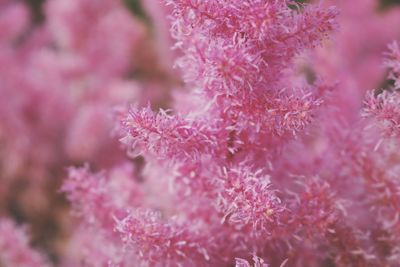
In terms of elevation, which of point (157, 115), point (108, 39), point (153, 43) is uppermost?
point (153, 43)

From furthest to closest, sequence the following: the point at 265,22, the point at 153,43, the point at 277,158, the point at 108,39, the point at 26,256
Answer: the point at 153,43 < the point at 108,39 < the point at 26,256 < the point at 277,158 < the point at 265,22

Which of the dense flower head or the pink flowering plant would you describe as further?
the dense flower head

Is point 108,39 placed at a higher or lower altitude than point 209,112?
higher

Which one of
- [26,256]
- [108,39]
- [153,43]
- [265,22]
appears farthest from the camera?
[153,43]

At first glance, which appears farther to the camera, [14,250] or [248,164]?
[14,250]

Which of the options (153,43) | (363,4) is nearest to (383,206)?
(363,4)

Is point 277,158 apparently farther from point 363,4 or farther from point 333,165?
point 363,4

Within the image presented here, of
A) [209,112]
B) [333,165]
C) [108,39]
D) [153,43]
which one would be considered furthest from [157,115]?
[153,43]

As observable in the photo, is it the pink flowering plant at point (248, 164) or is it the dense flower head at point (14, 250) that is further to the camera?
the dense flower head at point (14, 250)

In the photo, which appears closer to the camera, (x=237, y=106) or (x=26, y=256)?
(x=237, y=106)
